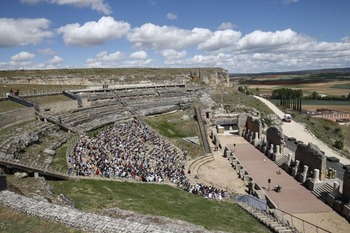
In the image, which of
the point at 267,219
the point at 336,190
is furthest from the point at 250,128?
the point at 267,219

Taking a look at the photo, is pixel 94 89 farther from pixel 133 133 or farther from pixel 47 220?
pixel 47 220

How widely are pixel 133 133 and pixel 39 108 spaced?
1180 centimetres

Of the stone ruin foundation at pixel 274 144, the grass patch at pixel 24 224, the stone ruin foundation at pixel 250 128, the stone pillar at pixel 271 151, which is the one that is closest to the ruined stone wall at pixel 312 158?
the stone ruin foundation at pixel 274 144

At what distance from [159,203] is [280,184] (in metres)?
15.8

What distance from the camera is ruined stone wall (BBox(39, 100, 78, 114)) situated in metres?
41.7

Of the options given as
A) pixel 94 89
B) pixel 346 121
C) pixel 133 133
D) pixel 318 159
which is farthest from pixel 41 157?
pixel 346 121

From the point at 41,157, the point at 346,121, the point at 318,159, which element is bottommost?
the point at 346,121

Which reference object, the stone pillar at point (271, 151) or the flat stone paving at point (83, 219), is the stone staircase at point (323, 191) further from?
the flat stone paving at point (83, 219)

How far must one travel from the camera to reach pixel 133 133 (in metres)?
40.2

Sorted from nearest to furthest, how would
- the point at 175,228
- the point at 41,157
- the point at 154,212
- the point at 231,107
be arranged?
the point at 175,228, the point at 154,212, the point at 41,157, the point at 231,107

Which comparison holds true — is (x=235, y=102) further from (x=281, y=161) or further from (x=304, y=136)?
(x=281, y=161)

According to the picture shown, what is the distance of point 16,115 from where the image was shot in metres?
34.7

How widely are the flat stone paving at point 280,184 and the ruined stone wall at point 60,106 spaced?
2403 cm

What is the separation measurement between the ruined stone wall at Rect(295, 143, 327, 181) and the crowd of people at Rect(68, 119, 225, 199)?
10.6 metres
